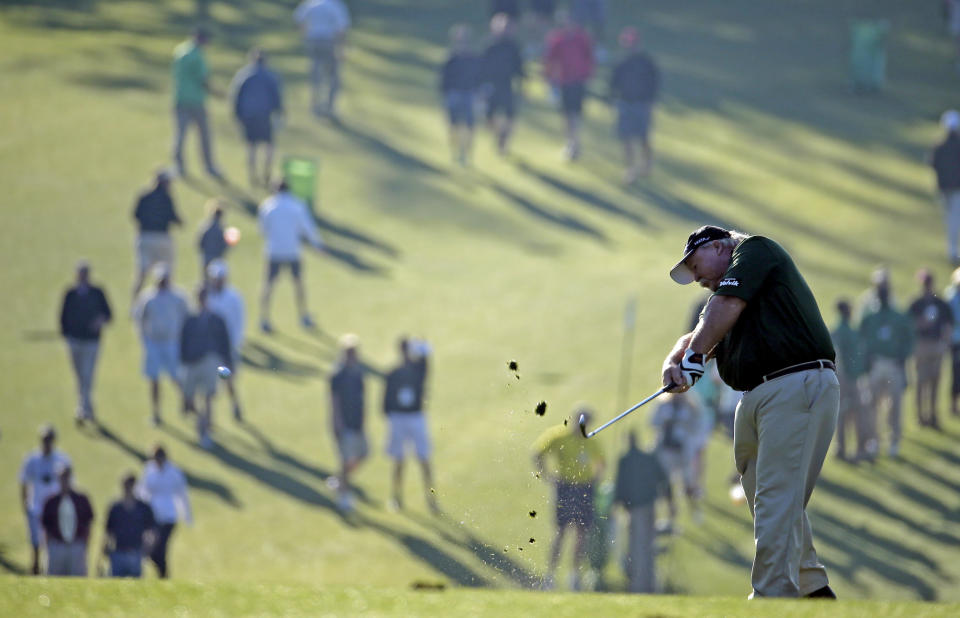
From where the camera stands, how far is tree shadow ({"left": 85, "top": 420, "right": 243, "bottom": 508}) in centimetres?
1506

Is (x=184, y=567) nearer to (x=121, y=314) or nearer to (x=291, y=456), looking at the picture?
(x=291, y=456)

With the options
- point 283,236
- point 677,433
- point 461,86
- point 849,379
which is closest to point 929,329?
point 849,379

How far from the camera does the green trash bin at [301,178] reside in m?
21.8

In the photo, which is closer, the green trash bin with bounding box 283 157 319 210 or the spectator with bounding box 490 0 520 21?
the green trash bin with bounding box 283 157 319 210

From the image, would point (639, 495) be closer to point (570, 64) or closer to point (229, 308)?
point (229, 308)

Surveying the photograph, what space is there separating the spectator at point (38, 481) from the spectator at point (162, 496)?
82cm

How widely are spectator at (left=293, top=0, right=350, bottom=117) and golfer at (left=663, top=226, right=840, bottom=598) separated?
19582 mm

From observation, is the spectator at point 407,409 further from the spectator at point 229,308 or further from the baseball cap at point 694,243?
the baseball cap at point 694,243

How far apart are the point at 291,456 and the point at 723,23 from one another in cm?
1910

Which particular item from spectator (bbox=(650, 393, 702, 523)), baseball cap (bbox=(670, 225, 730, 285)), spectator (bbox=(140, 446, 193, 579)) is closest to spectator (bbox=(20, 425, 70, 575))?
spectator (bbox=(140, 446, 193, 579))

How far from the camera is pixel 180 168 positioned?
920 inches

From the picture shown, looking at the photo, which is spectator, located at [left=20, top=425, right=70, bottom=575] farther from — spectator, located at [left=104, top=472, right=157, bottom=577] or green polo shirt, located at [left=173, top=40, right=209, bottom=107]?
green polo shirt, located at [left=173, top=40, right=209, bottom=107]

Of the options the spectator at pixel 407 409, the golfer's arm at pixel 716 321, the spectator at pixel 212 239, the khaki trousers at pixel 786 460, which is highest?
the golfer's arm at pixel 716 321

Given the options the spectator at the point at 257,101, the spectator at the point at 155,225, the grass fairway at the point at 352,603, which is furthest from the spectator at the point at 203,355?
the grass fairway at the point at 352,603
